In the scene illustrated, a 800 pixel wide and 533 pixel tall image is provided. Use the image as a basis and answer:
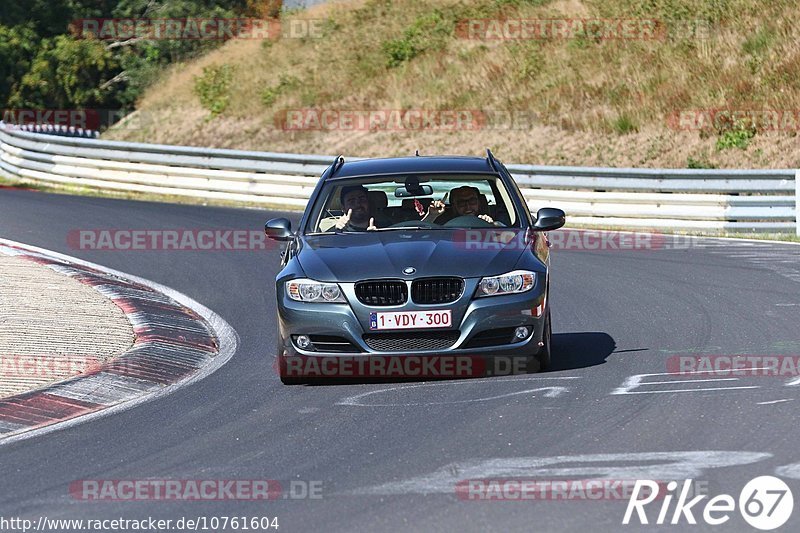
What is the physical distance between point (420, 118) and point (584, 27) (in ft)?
16.9

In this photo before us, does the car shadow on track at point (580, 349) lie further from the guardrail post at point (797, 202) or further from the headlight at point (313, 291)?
the guardrail post at point (797, 202)

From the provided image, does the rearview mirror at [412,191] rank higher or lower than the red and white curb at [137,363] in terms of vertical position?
higher

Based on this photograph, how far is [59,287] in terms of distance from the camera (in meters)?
14.1

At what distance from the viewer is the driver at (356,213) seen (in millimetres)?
10234

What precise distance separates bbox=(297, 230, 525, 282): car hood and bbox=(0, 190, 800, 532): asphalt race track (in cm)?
78

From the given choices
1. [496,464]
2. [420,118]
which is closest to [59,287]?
[496,464]

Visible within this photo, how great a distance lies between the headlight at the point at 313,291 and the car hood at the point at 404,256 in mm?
55

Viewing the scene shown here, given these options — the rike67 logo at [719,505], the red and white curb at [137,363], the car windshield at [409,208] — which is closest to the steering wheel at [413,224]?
the car windshield at [409,208]

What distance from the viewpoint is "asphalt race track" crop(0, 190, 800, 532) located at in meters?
6.01

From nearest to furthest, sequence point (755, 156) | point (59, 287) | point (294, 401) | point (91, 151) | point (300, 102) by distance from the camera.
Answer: point (294, 401), point (59, 287), point (755, 156), point (91, 151), point (300, 102)

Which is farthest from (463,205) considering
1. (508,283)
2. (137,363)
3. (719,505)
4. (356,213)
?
(719,505)

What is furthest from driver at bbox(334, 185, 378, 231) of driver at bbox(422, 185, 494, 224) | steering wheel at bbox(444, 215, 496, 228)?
steering wheel at bbox(444, 215, 496, 228)

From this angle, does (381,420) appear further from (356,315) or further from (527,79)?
(527,79)

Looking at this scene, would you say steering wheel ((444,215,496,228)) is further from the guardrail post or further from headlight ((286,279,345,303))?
the guardrail post
